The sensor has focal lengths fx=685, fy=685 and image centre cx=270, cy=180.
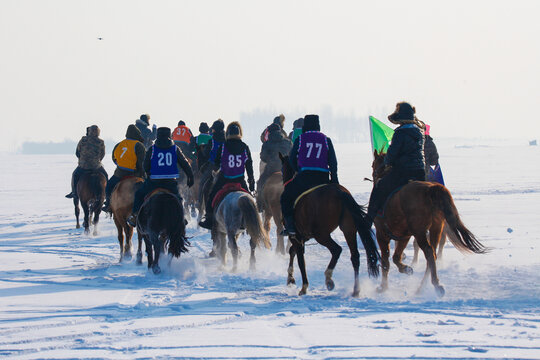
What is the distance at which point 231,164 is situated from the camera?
10.8m

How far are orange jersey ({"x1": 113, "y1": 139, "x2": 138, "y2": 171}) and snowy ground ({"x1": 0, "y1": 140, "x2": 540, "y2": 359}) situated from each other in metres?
1.66

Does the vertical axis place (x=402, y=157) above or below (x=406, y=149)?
below

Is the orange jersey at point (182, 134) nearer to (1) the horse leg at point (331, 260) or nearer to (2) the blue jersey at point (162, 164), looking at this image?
(2) the blue jersey at point (162, 164)

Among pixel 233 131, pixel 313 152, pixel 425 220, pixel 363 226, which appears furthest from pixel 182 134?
pixel 425 220

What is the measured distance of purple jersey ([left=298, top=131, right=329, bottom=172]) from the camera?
889 centimetres

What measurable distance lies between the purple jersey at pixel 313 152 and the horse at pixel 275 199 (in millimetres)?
3232

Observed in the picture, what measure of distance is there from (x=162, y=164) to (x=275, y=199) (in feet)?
8.20

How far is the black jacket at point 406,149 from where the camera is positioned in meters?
8.92

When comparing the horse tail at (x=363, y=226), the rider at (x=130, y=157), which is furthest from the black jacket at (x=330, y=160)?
the rider at (x=130, y=157)

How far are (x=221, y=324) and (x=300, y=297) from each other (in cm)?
177

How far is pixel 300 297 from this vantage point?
8.37m

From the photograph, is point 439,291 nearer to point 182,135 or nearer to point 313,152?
point 313,152

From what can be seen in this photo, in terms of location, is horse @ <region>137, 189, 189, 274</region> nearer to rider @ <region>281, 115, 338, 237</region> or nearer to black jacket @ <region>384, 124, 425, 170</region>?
rider @ <region>281, 115, 338, 237</region>

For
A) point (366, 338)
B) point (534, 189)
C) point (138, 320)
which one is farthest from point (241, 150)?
point (534, 189)
